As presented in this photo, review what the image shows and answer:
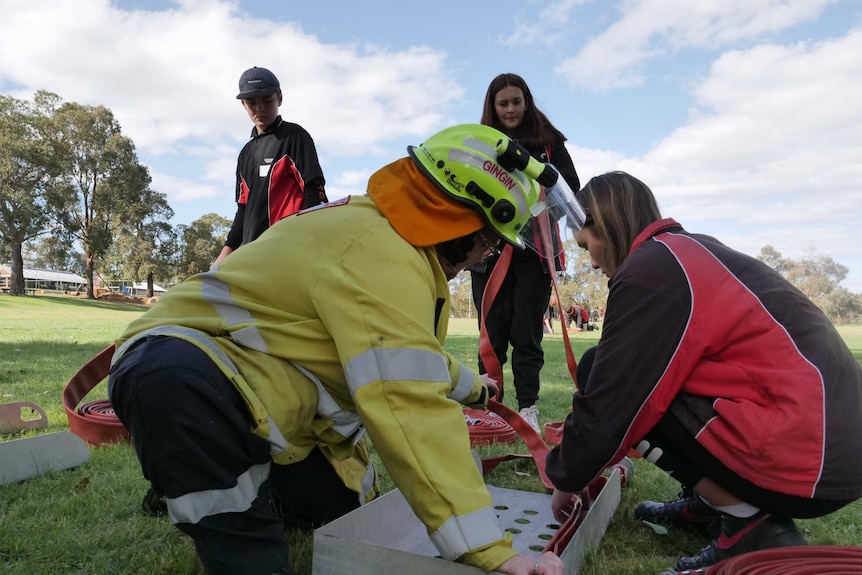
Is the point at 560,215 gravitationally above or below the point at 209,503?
above

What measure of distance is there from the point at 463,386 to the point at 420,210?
2.59 feet

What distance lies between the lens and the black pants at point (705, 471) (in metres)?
1.85

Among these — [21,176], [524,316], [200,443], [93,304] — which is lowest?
[200,443]

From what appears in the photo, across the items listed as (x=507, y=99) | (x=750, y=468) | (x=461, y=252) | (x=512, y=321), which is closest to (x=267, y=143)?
(x=507, y=99)

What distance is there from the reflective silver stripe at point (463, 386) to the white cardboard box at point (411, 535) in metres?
0.46

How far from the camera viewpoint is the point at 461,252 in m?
2.03

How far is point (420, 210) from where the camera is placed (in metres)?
1.89

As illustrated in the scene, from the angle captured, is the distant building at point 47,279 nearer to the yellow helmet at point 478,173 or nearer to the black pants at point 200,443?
the black pants at point 200,443

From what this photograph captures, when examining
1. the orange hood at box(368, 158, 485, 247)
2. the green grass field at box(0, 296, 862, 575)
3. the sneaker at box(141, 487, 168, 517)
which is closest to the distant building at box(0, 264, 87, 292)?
the green grass field at box(0, 296, 862, 575)

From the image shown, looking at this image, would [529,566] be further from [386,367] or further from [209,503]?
[209,503]

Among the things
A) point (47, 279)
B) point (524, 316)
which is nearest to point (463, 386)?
point (524, 316)

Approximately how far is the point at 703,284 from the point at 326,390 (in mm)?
1228

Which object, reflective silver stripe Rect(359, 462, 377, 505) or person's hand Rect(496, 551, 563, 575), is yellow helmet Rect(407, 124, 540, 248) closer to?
person's hand Rect(496, 551, 563, 575)

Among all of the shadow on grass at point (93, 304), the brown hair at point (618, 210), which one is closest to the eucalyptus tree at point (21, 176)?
the shadow on grass at point (93, 304)
